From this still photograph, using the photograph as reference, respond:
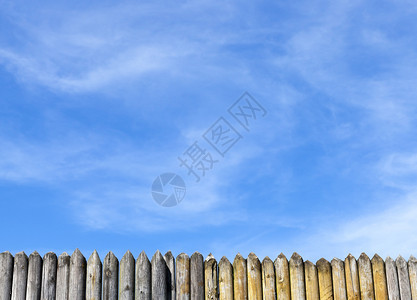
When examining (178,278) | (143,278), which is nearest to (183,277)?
(178,278)

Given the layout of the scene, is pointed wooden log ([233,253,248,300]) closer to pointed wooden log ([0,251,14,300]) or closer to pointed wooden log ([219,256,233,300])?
pointed wooden log ([219,256,233,300])

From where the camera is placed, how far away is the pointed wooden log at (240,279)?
742cm

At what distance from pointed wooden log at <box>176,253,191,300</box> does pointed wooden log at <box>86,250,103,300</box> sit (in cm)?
112

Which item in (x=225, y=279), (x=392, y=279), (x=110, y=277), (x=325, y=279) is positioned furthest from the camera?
(x=392, y=279)

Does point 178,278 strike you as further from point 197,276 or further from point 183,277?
point 197,276

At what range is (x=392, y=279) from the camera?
25.2 feet

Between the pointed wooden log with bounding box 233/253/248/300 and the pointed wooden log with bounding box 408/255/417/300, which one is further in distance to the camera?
the pointed wooden log with bounding box 408/255/417/300

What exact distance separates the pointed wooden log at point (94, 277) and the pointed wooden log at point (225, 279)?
1.75m

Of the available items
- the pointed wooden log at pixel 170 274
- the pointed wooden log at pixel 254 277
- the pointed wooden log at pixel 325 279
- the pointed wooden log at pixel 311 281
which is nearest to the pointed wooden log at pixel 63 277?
the pointed wooden log at pixel 170 274

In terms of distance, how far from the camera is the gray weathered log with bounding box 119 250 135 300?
7305mm

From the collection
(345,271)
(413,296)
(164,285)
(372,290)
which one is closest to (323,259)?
(345,271)

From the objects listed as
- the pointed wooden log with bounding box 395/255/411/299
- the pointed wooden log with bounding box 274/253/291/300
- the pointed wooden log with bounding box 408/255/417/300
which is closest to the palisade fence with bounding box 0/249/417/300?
the pointed wooden log with bounding box 274/253/291/300

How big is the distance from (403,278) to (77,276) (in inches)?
192

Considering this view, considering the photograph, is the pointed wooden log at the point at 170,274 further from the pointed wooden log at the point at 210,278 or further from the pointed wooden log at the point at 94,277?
the pointed wooden log at the point at 94,277
